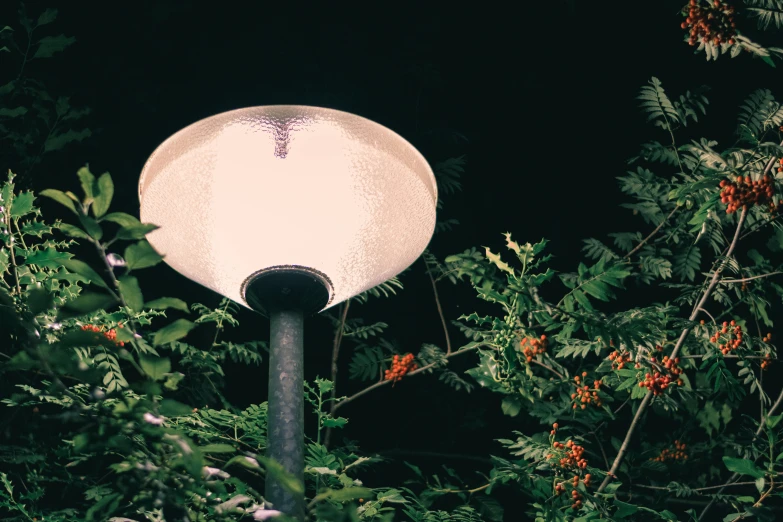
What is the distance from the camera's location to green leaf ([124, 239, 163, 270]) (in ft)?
4.29

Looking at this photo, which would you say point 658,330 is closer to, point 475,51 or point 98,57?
point 475,51

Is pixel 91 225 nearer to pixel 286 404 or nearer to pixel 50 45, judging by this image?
pixel 286 404

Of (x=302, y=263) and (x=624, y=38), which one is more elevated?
(x=624, y=38)

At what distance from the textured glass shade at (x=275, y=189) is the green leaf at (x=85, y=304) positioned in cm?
87

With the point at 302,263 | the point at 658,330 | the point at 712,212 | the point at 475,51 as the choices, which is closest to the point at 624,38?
the point at 475,51

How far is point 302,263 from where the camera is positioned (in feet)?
6.91

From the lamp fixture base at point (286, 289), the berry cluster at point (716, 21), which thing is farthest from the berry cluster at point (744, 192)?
the lamp fixture base at point (286, 289)

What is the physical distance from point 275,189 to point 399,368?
1.86 m

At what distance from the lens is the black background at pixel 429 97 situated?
4.15m

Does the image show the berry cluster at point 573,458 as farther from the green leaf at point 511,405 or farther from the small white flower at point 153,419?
the small white flower at point 153,419

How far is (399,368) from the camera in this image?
3.78 meters

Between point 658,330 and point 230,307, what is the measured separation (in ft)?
6.58

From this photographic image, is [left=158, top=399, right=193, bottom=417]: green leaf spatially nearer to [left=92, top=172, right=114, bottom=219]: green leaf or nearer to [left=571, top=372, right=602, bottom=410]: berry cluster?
[left=92, top=172, right=114, bottom=219]: green leaf

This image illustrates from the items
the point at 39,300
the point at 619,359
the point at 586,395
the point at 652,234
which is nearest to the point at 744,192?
the point at 652,234
